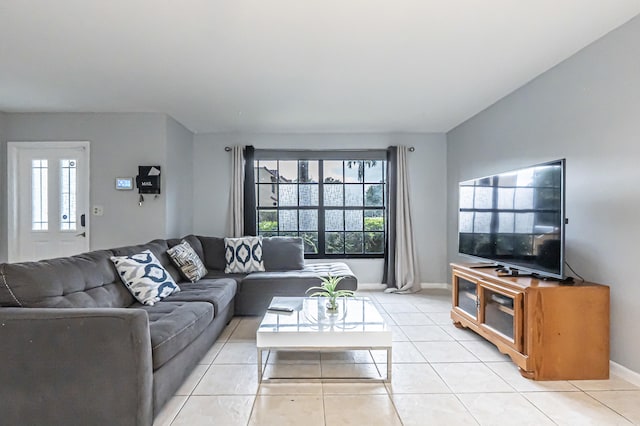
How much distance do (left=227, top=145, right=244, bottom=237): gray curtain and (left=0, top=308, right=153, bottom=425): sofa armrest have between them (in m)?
3.33

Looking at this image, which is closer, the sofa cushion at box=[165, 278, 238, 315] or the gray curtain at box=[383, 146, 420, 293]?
the sofa cushion at box=[165, 278, 238, 315]

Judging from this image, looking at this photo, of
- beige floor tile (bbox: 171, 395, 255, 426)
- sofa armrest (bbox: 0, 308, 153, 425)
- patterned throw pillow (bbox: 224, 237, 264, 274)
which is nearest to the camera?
sofa armrest (bbox: 0, 308, 153, 425)

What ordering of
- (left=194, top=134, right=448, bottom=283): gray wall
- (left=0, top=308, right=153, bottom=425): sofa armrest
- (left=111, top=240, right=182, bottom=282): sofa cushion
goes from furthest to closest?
(left=194, top=134, right=448, bottom=283): gray wall, (left=111, top=240, right=182, bottom=282): sofa cushion, (left=0, top=308, right=153, bottom=425): sofa armrest

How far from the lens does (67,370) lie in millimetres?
1679

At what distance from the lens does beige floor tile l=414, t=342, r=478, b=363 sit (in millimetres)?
2699

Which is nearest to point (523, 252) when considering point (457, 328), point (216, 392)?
point (457, 328)

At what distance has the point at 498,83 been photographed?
3.31 m

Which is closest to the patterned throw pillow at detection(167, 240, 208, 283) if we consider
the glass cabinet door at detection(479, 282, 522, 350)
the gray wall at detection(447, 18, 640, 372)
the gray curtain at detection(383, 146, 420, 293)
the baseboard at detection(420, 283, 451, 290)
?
the gray curtain at detection(383, 146, 420, 293)

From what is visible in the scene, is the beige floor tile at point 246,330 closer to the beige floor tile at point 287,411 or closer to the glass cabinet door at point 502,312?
the beige floor tile at point 287,411

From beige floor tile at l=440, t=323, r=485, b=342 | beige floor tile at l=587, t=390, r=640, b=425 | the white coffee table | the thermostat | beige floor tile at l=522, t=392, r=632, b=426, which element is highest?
the thermostat

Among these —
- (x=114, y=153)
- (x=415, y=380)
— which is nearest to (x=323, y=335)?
(x=415, y=380)

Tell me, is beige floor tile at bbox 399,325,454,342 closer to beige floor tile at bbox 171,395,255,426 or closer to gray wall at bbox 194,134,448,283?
beige floor tile at bbox 171,395,255,426

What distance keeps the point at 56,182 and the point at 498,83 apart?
5065 mm

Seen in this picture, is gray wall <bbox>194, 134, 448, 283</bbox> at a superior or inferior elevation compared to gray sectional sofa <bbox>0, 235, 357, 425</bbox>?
superior
